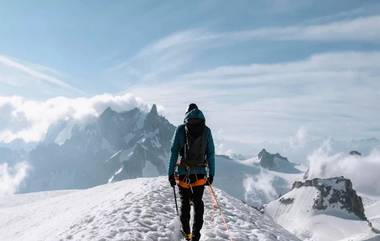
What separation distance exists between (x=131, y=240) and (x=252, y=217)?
29.0ft

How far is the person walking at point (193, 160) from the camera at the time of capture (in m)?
15.8

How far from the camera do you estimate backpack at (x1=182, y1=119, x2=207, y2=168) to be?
51.5 feet

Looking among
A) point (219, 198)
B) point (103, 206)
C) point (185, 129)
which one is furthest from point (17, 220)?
point (185, 129)

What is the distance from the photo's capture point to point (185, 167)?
16156 mm

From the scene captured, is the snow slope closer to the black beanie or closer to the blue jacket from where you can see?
the blue jacket

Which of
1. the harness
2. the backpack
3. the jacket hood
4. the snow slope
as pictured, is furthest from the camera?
the snow slope

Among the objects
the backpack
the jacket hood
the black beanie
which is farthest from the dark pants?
the black beanie

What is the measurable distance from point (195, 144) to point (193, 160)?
558mm

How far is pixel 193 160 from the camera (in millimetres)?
16062

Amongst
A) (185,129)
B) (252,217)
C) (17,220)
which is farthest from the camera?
(17,220)

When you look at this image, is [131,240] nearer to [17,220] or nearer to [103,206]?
[103,206]

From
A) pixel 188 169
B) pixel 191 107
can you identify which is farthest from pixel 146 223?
pixel 191 107

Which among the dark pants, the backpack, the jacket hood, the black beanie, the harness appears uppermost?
the black beanie

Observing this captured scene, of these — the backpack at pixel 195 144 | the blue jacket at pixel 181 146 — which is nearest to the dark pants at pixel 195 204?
the blue jacket at pixel 181 146
